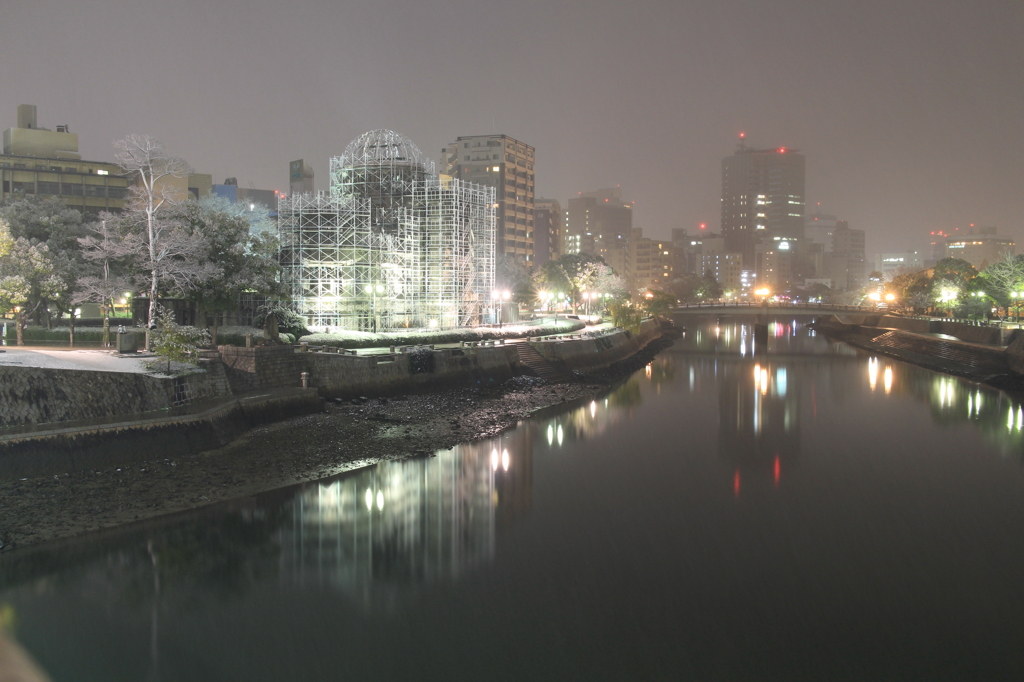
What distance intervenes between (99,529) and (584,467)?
14.0 meters

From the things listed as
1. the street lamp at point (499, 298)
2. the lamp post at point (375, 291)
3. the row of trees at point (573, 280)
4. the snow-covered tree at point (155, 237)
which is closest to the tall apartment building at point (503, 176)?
the row of trees at point (573, 280)

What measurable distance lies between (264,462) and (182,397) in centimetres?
364

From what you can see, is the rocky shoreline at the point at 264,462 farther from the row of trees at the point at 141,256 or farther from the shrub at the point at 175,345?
the row of trees at the point at 141,256

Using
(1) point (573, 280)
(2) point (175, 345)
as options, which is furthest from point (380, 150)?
(1) point (573, 280)

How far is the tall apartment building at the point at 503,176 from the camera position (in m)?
113

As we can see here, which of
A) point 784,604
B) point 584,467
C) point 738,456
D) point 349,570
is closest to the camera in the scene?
point 784,604

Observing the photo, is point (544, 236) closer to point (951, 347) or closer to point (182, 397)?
point (951, 347)

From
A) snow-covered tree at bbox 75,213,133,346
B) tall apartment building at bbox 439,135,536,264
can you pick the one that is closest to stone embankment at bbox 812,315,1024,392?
snow-covered tree at bbox 75,213,133,346

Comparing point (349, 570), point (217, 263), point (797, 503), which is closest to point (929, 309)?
point (797, 503)

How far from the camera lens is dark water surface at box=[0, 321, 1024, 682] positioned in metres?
10.9

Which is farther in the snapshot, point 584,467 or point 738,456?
point 738,456

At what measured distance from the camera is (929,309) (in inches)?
2803

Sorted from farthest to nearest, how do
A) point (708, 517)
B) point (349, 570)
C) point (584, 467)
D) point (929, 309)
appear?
1. point (929, 309)
2. point (584, 467)
3. point (708, 517)
4. point (349, 570)

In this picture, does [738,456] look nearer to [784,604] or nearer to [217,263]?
[784,604]
